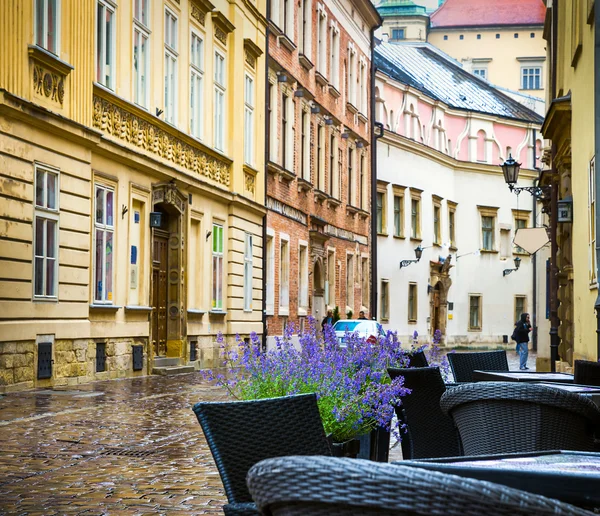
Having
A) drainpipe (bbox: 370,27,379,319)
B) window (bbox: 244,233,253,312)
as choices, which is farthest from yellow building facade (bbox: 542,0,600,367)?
drainpipe (bbox: 370,27,379,319)

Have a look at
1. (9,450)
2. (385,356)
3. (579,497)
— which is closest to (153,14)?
(9,450)

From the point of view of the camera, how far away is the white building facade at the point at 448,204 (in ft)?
168

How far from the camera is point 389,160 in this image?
5075 cm

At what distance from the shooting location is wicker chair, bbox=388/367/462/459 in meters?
7.14

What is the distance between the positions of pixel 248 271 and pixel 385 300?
19190 millimetres

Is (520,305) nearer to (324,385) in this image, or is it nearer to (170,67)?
(170,67)

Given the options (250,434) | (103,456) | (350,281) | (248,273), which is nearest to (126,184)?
(248,273)

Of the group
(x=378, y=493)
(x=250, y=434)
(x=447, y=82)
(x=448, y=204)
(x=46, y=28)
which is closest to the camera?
(x=378, y=493)

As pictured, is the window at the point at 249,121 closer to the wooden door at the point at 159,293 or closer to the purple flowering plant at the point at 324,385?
the wooden door at the point at 159,293

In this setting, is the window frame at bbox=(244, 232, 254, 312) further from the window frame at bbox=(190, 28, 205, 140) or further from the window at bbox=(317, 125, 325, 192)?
the window at bbox=(317, 125, 325, 192)

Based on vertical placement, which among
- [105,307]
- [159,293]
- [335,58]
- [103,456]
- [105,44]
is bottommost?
[103,456]

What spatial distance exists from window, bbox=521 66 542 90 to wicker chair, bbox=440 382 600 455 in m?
85.4

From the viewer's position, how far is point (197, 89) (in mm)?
27328

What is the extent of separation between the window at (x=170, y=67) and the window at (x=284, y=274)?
33.3 ft
